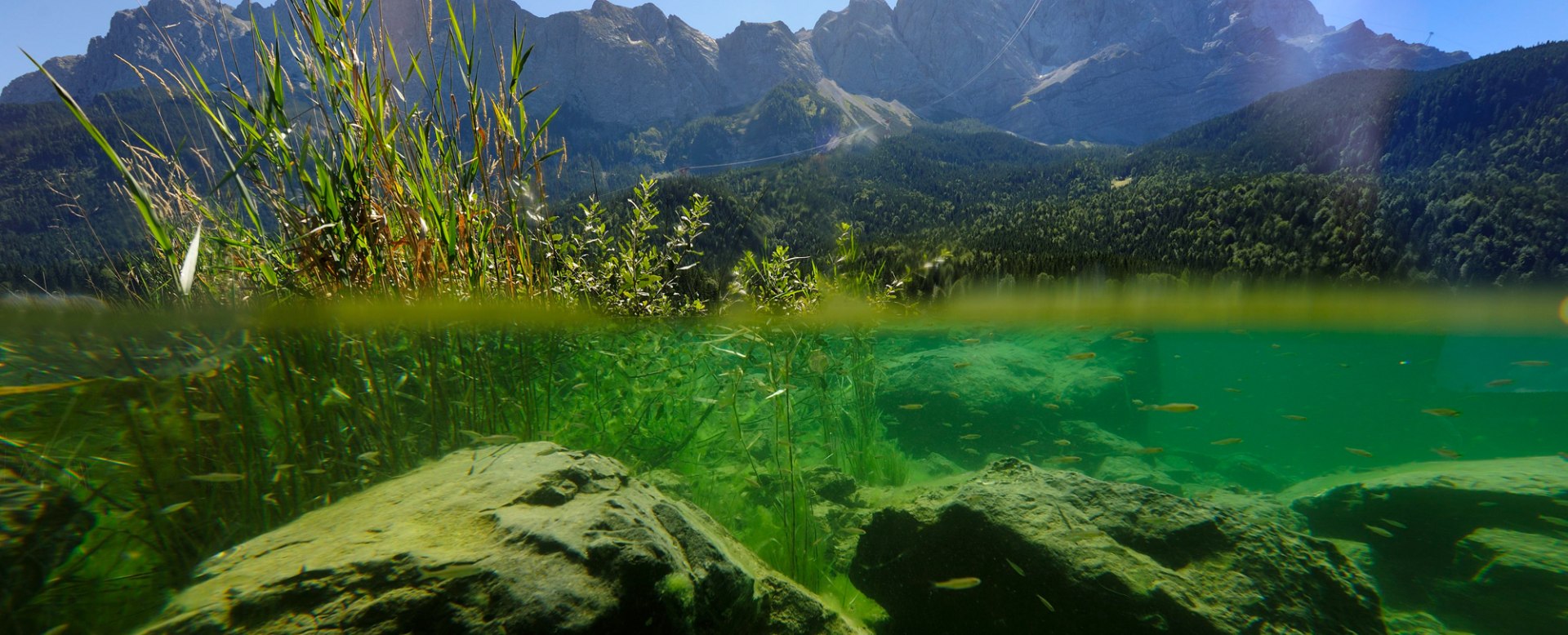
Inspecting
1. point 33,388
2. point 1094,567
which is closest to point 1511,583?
point 1094,567

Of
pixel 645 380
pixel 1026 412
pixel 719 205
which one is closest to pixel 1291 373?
pixel 1026 412

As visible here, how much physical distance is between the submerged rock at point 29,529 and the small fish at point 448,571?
5.67ft

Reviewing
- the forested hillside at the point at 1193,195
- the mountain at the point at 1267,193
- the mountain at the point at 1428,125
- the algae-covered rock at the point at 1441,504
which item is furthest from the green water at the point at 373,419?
the mountain at the point at 1428,125

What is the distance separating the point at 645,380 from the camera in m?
4.56

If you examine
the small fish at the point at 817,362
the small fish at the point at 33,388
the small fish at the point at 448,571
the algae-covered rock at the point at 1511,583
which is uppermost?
the small fish at the point at 33,388

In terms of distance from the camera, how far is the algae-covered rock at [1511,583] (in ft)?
16.5

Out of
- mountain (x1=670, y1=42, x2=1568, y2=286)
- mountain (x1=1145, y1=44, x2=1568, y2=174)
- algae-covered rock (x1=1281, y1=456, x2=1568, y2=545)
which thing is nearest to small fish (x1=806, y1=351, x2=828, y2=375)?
mountain (x1=670, y1=42, x2=1568, y2=286)

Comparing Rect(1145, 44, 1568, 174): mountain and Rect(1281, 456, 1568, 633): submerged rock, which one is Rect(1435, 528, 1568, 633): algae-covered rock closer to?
Rect(1281, 456, 1568, 633): submerged rock

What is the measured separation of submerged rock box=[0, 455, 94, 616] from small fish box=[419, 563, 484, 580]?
1728 millimetres

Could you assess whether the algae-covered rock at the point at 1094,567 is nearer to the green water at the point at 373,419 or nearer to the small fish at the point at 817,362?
the green water at the point at 373,419

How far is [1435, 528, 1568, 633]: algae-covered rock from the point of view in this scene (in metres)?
5.04

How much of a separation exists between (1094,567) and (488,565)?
334 cm

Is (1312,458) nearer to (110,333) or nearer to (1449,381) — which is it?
(1449,381)

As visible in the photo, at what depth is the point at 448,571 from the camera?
160 cm
